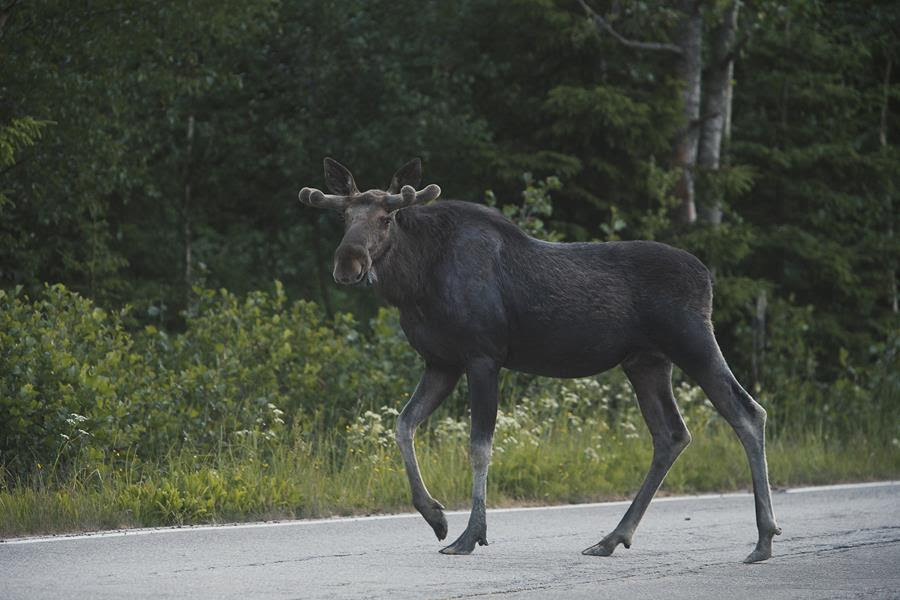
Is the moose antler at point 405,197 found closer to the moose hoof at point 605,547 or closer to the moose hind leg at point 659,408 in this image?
the moose hind leg at point 659,408

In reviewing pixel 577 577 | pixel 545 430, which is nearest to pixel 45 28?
pixel 545 430

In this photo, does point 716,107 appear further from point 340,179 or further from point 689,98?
point 340,179

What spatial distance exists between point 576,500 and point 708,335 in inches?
155

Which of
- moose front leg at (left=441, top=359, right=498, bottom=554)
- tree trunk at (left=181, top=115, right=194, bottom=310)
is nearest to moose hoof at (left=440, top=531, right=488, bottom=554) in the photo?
moose front leg at (left=441, top=359, right=498, bottom=554)

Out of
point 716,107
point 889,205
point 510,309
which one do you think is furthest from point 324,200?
point 889,205

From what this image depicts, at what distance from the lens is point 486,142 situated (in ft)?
81.6

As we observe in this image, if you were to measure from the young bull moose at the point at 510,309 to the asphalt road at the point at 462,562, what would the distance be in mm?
367

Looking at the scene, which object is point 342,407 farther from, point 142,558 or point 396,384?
point 142,558

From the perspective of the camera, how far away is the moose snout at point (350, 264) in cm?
810

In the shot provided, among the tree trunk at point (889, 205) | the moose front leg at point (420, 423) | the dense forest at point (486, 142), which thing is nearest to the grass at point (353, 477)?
the moose front leg at point (420, 423)

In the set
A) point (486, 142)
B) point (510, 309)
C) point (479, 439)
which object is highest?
point (486, 142)

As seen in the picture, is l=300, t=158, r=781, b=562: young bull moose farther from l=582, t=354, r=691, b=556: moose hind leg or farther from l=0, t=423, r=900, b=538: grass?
l=0, t=423, r=900, b=538: grass

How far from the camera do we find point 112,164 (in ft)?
66.3

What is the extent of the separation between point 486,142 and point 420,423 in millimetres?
16348
